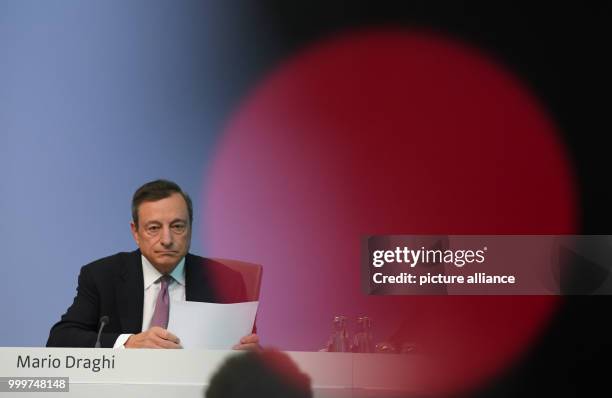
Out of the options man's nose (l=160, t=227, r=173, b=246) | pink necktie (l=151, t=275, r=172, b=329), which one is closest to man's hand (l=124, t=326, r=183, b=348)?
pink necktie (l=151, t=275, r=172, b=329)

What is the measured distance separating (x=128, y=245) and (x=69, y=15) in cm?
102

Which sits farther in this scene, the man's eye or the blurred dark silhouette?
the man's eye

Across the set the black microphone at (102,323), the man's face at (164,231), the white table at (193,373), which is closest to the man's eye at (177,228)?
the man's face at (164,231)

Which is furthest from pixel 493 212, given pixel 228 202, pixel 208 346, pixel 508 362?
pixel 208 346

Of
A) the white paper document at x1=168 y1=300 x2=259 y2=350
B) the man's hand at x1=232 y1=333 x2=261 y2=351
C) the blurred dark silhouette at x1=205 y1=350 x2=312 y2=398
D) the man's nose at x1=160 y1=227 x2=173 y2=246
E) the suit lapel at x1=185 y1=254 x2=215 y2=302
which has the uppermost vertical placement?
the man's nose at x1=160 y1=227 x2=173 y2=246

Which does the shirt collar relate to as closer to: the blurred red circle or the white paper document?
the blurred red circle

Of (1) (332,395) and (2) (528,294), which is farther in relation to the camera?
(2) (528,294)

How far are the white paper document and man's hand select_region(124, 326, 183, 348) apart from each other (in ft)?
0.08

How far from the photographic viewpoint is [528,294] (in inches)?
162

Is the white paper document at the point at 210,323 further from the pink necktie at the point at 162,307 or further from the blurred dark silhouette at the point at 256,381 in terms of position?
the pink necktie at the point at 162,307

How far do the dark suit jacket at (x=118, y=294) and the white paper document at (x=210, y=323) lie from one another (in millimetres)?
322

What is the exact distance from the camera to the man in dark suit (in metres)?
3.84

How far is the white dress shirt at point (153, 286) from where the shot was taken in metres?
3.86

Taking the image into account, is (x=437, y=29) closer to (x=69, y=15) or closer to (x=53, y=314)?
(x=69, y=15)
